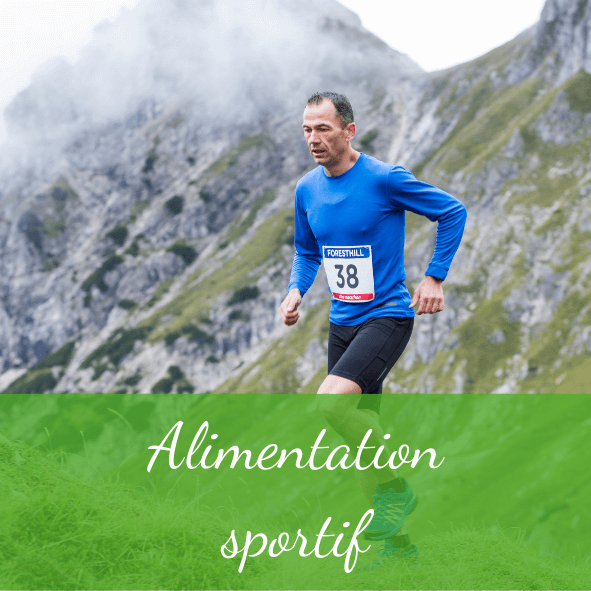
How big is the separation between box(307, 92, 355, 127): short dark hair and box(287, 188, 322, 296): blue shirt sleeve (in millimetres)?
1262

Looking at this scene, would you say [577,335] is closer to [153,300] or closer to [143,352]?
[143,352]

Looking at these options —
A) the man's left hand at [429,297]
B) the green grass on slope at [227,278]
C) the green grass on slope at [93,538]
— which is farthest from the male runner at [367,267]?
the green grass on slope at [227,278]

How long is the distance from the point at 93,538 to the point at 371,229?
4285 mm

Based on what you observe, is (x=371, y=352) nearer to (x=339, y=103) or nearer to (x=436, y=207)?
(x=436, y=207)

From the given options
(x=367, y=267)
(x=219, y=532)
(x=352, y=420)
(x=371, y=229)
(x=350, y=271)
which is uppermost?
(x=371, y=229)

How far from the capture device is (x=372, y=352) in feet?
20.2

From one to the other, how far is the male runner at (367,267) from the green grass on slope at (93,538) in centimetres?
175

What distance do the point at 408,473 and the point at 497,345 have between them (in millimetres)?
43441

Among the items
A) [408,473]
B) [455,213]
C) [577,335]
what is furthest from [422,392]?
[455,213]

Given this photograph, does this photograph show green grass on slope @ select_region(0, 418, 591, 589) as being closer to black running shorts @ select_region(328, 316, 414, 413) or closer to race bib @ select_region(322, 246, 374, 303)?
black running shorts @ select_region(328, 316, 414, 413)

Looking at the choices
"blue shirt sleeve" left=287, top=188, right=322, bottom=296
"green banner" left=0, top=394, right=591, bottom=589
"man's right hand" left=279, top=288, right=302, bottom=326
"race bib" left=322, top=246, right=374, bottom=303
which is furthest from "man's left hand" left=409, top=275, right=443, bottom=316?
"blue shirt sleeve" left=287, top=188, right=322, bottom=296

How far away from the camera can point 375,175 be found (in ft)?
20.7

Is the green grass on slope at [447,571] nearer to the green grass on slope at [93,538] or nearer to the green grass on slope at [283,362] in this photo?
the green grass on slope at [93,538]

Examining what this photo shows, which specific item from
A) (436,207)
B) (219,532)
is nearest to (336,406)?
(219,532)
